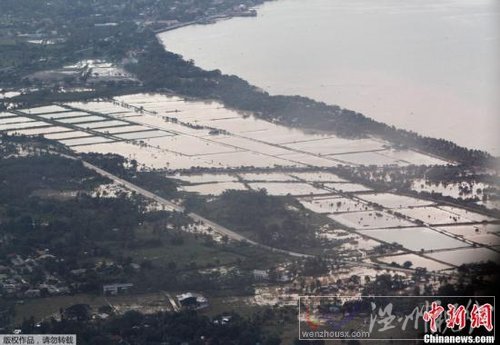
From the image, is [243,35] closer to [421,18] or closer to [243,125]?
[421,18]

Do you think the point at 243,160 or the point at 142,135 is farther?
the point at 142,135

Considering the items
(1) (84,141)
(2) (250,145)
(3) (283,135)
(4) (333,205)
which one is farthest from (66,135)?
(4) (333,205)

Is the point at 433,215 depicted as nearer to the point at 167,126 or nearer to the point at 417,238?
the point at 417,238

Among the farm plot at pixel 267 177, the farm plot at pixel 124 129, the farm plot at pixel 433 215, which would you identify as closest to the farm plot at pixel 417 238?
the farm plot at pixel 433 215

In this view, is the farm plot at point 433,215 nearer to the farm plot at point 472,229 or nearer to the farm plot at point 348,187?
the farm plot at point 472,229

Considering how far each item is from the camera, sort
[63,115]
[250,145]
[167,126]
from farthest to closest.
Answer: [63,115] < [167,126] < [250,145]

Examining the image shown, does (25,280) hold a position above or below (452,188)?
below
